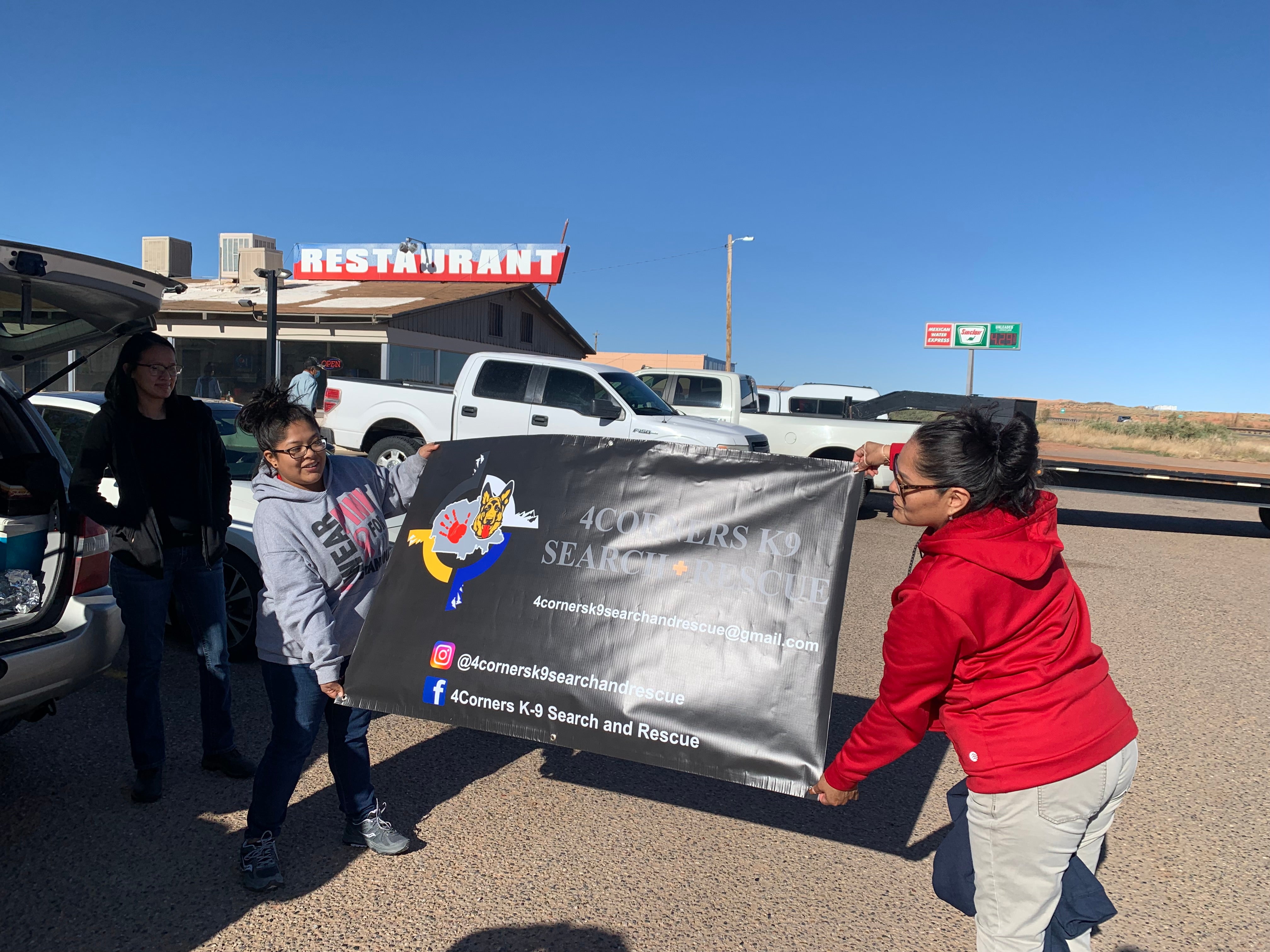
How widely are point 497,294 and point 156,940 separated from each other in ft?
80.7

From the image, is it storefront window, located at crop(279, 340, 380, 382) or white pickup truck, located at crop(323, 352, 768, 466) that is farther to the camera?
storefront window, located at crop(279, 340, 380, 382)

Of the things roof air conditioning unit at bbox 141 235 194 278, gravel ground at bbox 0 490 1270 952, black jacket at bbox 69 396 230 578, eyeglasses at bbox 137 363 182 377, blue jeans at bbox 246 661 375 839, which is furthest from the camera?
roof air conditioning unit at bbox 141 235 194 278

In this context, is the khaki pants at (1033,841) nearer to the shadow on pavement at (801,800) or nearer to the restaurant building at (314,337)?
the shadow on pavement at (801,800)

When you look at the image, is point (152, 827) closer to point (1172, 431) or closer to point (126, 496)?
point (126, 496)

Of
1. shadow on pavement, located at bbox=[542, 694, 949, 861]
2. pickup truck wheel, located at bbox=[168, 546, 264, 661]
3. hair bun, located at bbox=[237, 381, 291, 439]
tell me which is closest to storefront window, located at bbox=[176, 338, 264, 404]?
pickup truck wheel, located at bbox=[168, 546, 264, 661]

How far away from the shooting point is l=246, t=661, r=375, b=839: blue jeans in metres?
2.94

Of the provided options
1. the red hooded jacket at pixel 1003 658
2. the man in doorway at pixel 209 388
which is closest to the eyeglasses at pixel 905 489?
the red hooded jacket at pixel 1003 658

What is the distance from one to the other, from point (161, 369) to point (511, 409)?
7514mm

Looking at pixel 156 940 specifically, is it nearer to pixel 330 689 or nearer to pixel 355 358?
pixel 330 689

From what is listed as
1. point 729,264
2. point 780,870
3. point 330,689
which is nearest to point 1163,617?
point 780,870

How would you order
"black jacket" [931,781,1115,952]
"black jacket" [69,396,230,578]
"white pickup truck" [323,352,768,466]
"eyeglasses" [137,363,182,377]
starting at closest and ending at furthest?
1. "black jacket" [931,781,1115,952]
2. "black jacket" [69,396,230,578]
3. "eyeglasses" [137,363,182,377]
4. "white pickup truck" [323,352,768,466]

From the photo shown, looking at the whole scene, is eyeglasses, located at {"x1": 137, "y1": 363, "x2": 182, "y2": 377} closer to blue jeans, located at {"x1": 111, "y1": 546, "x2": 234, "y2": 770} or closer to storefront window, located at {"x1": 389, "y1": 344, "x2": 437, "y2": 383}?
blue jeans, located at {"x1": 111, "y1": 546, "x2": 234, "y2": 770}

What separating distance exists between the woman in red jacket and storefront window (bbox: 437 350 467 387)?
22028 mm

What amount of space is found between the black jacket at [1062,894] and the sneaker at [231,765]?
2.98 meters
